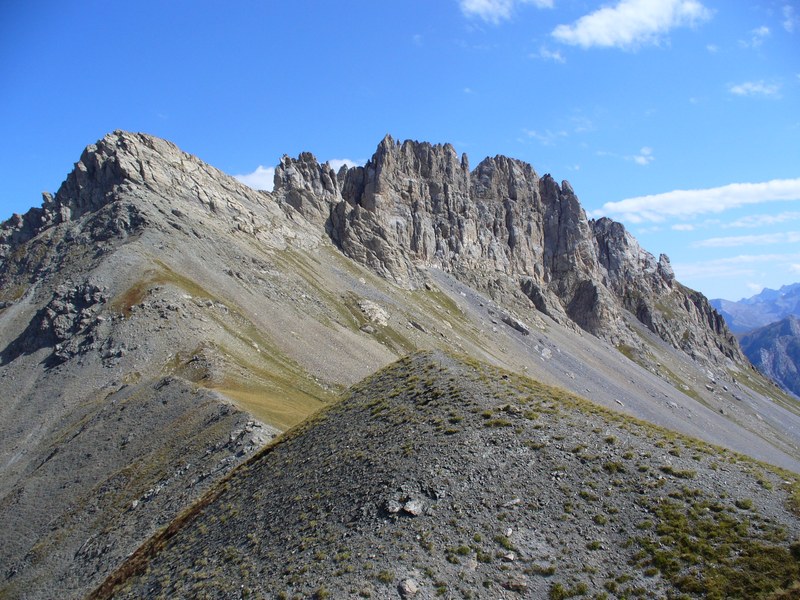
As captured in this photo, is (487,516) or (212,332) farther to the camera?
(212,332)

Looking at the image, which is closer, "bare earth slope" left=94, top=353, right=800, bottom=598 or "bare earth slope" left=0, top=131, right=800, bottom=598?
"bare earth slope" left=94, top=353, right=800, bottom=598

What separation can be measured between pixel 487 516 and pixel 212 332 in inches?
2395

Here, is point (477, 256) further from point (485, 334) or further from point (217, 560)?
point (217, 560)

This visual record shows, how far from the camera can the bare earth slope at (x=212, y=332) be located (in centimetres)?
4066

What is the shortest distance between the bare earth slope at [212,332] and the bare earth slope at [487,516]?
10.7 meters

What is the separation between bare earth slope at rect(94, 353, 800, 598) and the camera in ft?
58.9

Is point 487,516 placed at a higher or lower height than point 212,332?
lower

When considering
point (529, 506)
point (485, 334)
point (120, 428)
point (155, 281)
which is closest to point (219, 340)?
point (155, 281)

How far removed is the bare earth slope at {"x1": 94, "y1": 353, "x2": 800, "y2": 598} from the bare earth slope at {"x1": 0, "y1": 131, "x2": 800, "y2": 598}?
35.3 feet

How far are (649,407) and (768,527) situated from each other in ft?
407

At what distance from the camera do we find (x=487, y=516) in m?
20.7

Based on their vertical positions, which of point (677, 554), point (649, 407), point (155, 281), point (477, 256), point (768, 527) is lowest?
point (649, 407)

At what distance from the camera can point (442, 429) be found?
2566 cm

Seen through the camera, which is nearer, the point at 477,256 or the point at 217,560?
the point at 217,560
